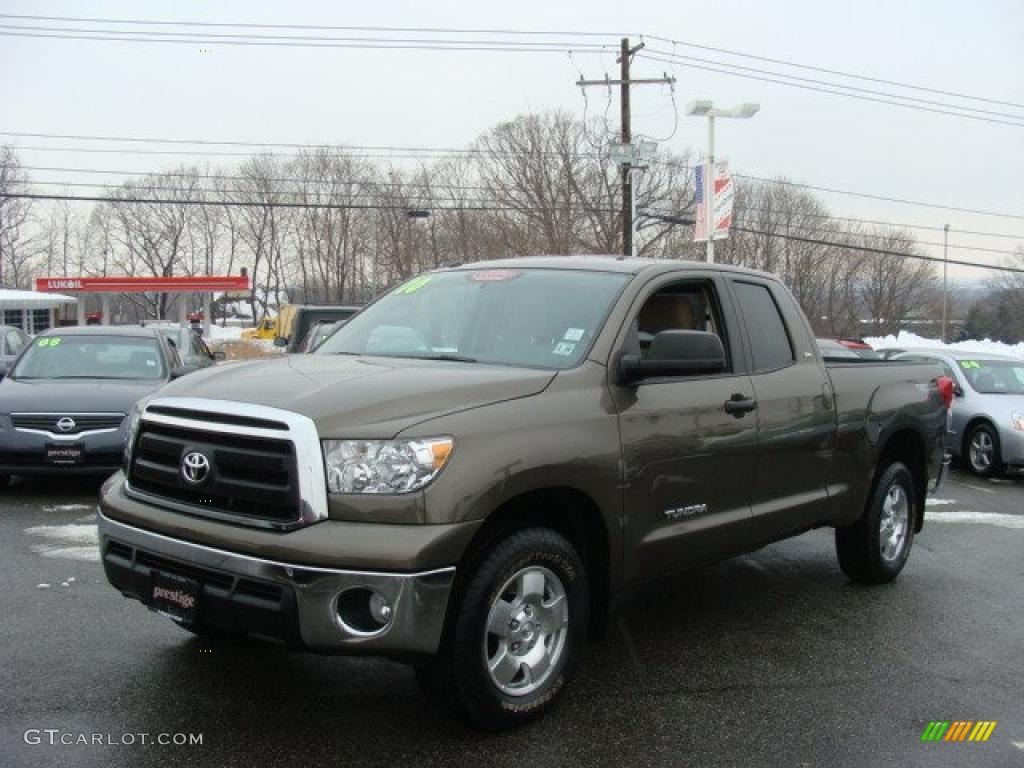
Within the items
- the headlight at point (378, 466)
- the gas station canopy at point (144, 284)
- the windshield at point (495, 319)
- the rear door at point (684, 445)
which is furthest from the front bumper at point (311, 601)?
the gas station canopy at point (144, 284)

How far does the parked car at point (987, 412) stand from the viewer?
1116cm

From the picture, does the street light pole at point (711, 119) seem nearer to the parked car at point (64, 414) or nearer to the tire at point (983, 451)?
the tire at point (983, 451)

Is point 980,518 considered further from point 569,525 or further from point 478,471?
point 478,471

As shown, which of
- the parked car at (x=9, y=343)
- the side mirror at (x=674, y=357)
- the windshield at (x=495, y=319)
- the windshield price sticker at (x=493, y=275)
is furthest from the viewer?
the parked car at (x=9, y=343)

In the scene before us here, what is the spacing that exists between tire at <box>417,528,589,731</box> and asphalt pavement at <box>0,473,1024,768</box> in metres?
0.17

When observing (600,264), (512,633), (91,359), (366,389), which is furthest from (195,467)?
(91,359)

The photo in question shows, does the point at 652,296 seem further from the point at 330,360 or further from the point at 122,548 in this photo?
the point at 122,548

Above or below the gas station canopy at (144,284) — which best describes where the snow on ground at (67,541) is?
below

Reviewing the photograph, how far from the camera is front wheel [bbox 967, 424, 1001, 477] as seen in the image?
37.1 feet

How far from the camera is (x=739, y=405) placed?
184 inches

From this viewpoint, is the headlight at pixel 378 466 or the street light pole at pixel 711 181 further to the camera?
the street light pole at pixel 711 181

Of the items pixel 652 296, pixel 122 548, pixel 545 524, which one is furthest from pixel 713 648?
pixel 122 548

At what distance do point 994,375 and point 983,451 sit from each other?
4.58 feet

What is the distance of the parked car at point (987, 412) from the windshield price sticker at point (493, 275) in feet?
24.3
